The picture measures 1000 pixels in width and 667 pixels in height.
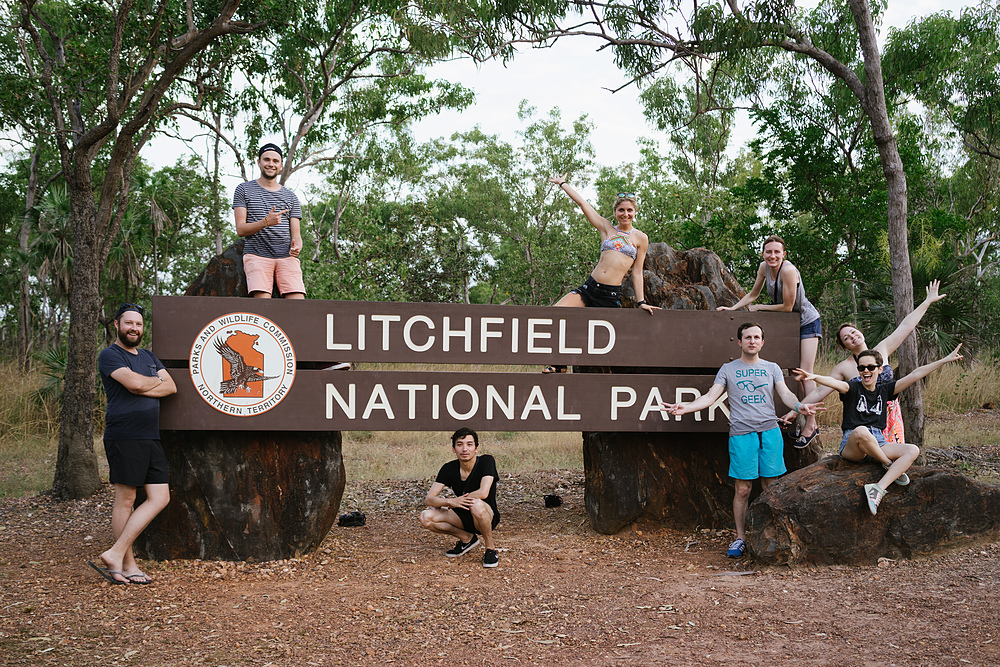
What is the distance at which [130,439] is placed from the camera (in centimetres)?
513

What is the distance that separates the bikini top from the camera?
6270 millimetres

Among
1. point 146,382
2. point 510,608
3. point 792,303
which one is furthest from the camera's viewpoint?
point 792,303

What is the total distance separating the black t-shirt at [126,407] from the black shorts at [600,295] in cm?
357

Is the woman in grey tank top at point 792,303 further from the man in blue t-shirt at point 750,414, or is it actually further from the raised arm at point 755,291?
the man in blue t-shirt at point 750,414

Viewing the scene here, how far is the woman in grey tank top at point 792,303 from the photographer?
248 inches

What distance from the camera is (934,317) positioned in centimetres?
1243

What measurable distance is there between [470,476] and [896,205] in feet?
21.8

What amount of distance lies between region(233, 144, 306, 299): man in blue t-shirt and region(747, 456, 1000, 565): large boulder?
4016 mm

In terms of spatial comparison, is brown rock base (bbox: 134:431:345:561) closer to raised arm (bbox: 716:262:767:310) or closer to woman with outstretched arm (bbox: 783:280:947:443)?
raised arm (bbox: 716:262:767:310)

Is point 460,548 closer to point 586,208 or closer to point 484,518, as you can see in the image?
point 484,518

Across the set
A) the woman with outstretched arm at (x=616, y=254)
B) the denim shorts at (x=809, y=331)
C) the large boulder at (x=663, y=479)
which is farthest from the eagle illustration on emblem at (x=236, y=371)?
the denim shorts at (x=809, y=331)

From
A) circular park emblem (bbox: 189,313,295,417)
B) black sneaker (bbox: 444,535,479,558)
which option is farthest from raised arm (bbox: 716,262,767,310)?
circular park emblem (bbox: 189,313,295,417)

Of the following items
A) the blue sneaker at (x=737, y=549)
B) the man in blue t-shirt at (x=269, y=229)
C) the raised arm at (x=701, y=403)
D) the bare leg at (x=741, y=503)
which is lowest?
the blue sneaker at (x=737, y=549)

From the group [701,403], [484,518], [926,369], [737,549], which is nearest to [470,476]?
[484,518]
